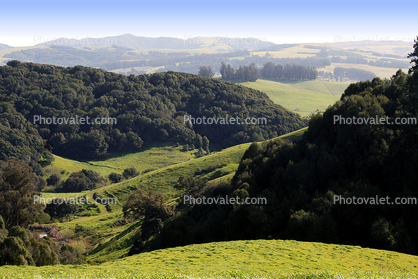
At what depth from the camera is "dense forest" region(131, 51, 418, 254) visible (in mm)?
28669

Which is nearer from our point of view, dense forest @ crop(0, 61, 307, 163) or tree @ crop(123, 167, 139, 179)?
tree @ crop(123, 167, 139, 179)

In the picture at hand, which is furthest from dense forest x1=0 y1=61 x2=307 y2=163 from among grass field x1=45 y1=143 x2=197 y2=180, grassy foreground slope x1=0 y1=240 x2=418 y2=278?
grassy foreground slope x1=0 y1=240 x2=418 y2=278

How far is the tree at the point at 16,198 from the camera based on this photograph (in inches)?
1845

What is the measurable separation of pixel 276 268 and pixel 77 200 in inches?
2451

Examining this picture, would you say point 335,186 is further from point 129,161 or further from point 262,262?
point 129,161

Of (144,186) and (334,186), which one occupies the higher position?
(334,186)

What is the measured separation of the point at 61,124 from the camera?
127m

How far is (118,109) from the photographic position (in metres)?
142

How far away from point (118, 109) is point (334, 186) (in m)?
124

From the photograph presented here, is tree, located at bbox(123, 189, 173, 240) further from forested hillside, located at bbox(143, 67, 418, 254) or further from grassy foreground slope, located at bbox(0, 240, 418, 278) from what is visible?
grassy foreground slope, located at bbox(0, 240, 418, 278)

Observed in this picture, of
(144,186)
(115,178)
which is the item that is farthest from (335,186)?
(115,178)

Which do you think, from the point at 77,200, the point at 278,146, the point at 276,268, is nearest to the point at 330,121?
the point at 278,146

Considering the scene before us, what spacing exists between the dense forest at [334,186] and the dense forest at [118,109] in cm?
8787

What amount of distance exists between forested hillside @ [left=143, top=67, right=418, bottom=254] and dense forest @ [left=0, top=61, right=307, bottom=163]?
88.5 m
